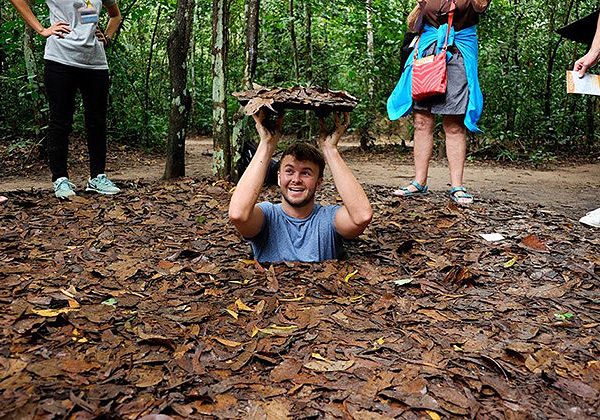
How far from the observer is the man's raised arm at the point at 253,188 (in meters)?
2.88

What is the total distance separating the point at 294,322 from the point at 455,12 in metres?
3.07

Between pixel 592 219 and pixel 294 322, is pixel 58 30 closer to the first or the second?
pixel 294 322

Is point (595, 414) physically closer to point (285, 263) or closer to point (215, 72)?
point (285, 263)

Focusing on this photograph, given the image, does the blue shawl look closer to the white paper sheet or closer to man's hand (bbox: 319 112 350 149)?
the white paper sheet

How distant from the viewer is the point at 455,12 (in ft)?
14.3

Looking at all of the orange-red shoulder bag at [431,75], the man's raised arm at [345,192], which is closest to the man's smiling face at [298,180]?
the man's raised arm at [345,192]

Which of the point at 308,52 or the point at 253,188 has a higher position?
the point at 308,52

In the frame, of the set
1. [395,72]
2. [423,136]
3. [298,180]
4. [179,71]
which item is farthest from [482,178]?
[298,180]

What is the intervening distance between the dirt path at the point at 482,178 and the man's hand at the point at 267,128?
2500 millimetres

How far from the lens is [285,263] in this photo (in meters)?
3.08

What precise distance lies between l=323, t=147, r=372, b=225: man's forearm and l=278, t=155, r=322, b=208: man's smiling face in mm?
110

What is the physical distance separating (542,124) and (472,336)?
804cm

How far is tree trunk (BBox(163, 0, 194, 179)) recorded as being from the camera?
523 centimetres

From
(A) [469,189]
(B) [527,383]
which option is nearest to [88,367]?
(B) [527,383]
